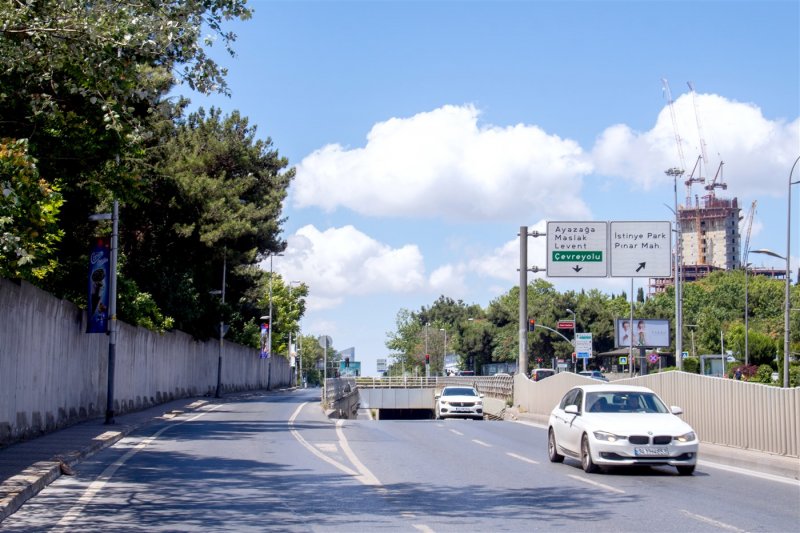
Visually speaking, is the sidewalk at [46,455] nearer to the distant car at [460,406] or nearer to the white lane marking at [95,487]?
the white lane marking at [95,487]

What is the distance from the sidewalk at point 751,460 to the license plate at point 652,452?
78.4 inches

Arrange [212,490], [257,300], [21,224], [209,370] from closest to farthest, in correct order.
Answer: [212,490], [21,224], [209,370], [257,300]

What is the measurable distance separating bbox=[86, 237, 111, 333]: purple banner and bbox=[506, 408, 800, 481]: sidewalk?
1565cm

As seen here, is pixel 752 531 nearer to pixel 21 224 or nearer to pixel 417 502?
pixel 417 502

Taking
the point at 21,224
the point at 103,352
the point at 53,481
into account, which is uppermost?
the point at 21,224

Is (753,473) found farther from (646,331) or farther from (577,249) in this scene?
(646,331)

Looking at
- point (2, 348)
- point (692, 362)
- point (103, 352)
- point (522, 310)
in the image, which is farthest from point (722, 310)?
point (2, 348)

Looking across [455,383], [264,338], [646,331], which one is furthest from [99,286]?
[264,338]

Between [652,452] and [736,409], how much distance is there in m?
4.12

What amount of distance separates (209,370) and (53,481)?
45.0m

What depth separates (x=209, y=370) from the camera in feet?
193

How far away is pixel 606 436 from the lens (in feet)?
52.0

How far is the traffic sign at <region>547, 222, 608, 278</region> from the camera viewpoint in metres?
35.8

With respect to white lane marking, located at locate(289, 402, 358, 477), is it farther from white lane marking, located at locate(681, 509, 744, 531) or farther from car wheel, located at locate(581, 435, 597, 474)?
white lane marking, located at locate(681, 509, 744, 531)
